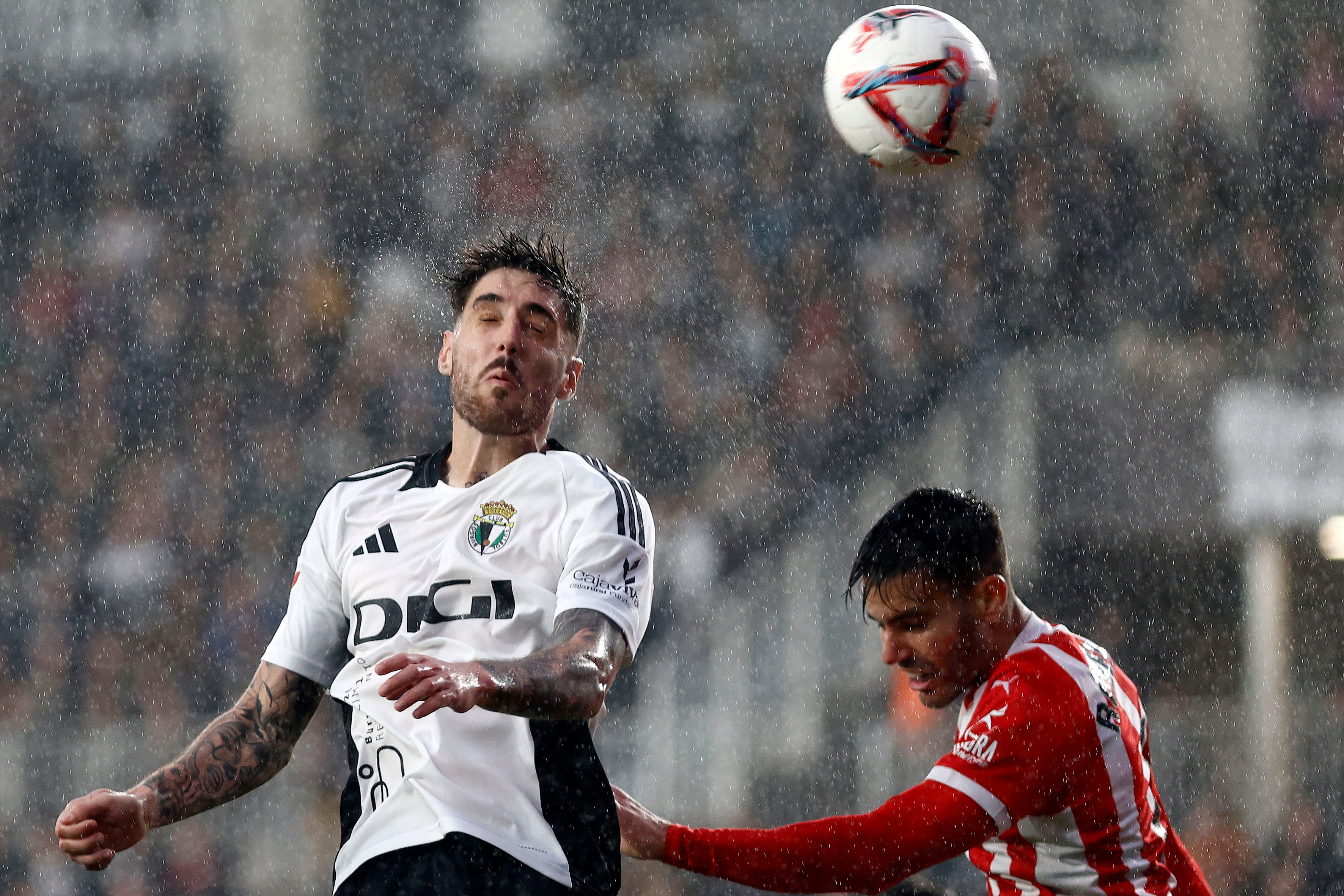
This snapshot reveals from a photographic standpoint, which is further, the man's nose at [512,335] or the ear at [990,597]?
the man's nose at [512,335]

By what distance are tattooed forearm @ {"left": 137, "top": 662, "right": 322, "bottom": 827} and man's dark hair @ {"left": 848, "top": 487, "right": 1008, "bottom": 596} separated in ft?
3.65

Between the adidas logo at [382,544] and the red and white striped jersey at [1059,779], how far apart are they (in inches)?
43.1

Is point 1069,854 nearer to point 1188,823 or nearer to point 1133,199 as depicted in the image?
point 1188,823

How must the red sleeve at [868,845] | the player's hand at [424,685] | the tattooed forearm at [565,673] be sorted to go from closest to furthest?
the player's hand at [424,685]
the tattooed forearm at [565,673]
the red sleeve at [868,845]

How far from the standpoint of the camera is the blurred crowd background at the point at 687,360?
226 inches

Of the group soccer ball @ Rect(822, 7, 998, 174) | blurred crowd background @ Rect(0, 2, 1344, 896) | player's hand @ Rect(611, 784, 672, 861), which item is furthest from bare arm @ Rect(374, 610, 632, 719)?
blurred crowd background @ Rect(0, 2, 1344, 896)

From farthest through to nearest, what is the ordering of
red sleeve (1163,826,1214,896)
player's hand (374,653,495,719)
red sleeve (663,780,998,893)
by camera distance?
red sleeve (1163,826,1214,896) → red sleeve (663,780,998,893) → player's hand (374,653,495,719)

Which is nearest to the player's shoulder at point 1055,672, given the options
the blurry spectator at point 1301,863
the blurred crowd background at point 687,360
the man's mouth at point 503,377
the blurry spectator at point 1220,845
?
the man's mouth at point 503,377

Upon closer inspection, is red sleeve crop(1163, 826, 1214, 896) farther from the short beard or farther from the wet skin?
the short beard

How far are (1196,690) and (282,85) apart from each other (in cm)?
598

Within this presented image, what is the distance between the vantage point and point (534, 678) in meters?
Answer: 2.07

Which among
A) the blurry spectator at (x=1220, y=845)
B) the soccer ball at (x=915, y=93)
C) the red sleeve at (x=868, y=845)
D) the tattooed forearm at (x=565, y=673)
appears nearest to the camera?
the tattooed forearm at (x=565, y=673)

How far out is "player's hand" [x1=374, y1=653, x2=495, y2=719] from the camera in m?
1.80

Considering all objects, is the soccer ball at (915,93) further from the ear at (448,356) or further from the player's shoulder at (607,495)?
the player's shoulder at (607,495)
